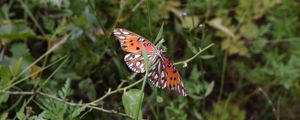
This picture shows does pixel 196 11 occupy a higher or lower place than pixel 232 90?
higher

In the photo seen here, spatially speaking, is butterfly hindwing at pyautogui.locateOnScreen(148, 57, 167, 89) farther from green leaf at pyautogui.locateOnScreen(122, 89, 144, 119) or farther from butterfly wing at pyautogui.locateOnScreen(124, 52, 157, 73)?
green leaf at pyautogui.locateOnScreen(122, 89, 144, 119)

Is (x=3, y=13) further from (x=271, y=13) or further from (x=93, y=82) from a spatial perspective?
(x=271, y=13)

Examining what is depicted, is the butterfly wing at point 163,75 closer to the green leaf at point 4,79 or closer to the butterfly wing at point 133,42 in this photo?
the butterfly wing at point 133,42

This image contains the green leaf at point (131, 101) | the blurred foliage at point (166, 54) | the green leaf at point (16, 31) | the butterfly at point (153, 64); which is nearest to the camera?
the butterfly at point (153, 64)

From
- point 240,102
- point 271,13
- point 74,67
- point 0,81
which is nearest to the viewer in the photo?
point 0,81

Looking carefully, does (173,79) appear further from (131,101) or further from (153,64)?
(131,101)

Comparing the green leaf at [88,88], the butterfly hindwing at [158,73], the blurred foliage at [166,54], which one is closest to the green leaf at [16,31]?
the blurred foliage at [166,54]

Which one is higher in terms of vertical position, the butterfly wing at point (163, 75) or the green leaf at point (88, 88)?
the butterfly wing at point (163, 75)

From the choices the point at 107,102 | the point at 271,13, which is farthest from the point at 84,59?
the point at 271,13
